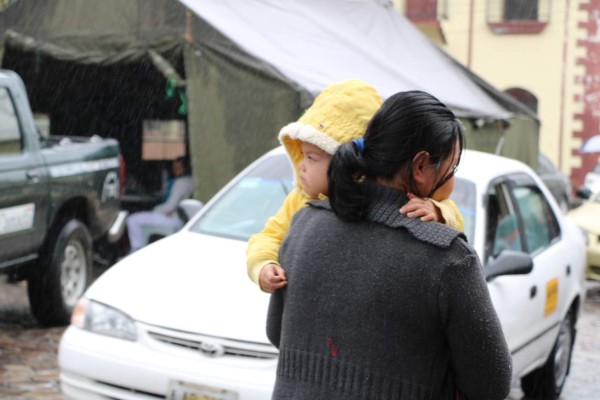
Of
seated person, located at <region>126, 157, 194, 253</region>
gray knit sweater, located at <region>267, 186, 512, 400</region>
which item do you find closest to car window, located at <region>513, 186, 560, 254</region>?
gray knit sweater, located at <region>267, 186, 512, 400</region>

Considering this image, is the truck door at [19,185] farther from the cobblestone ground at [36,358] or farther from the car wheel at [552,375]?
the car wheel at [552,375]

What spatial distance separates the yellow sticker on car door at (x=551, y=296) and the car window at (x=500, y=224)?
35cm

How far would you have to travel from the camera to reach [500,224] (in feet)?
18.2

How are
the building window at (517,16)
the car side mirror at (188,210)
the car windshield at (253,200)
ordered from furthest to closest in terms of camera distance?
the building window at (517,16)
the car side mirror at (188,210)
the car windshield at (253,200)

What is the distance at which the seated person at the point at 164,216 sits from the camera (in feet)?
34.7

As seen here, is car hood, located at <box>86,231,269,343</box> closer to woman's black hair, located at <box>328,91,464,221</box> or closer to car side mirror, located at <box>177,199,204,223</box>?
car side mirror, located at <box>177,199,204,223</box>

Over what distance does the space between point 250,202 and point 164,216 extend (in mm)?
5017

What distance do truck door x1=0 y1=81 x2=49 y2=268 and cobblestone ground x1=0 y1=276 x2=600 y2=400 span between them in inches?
24.3

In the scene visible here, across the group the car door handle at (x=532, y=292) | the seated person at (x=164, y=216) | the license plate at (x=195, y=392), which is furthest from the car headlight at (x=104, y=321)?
the seated person at (x=164, y=216)

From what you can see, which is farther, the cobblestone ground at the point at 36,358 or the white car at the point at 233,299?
the cobblestone ground at the point at 36,358

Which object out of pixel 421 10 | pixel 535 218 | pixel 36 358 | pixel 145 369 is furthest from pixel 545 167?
pixel 145 369

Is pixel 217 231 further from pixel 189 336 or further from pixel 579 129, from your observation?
pixel 579 129

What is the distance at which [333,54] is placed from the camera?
1155 cm

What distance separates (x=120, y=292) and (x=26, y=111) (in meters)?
3.43
